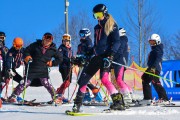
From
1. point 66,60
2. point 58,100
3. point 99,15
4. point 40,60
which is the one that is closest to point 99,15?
point 99,15

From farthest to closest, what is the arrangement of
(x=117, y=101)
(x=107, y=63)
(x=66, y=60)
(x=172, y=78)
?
(x=172, y=78), (x=66, y=60), (x=117, y=101), (x=107, y=63)

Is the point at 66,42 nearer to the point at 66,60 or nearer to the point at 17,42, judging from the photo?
the point at 66,60

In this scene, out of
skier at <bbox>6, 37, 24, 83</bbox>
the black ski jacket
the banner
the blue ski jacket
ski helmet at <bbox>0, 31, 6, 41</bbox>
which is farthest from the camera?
the banner

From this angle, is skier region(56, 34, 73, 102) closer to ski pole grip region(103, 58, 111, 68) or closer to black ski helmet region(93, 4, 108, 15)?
black ski helmet region(93, 4, 108, 15)

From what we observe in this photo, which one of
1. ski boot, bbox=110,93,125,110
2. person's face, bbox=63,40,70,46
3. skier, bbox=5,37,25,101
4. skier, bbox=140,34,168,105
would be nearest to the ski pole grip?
ski boot, bbox=110,93,125,110

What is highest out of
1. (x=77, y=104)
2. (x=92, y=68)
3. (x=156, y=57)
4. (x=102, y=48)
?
(x=156, y=57)

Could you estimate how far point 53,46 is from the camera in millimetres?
9664

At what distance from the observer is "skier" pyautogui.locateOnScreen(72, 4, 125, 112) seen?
7.00 metres

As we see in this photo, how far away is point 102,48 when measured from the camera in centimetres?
706

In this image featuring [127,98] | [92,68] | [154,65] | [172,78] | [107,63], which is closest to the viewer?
[107,63]

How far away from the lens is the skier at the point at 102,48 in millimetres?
6996

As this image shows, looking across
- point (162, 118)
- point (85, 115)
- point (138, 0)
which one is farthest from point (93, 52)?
point (138, 0)

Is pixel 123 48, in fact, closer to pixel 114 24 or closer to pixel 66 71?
pixel 66 71

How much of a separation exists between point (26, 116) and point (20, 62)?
451 cm
